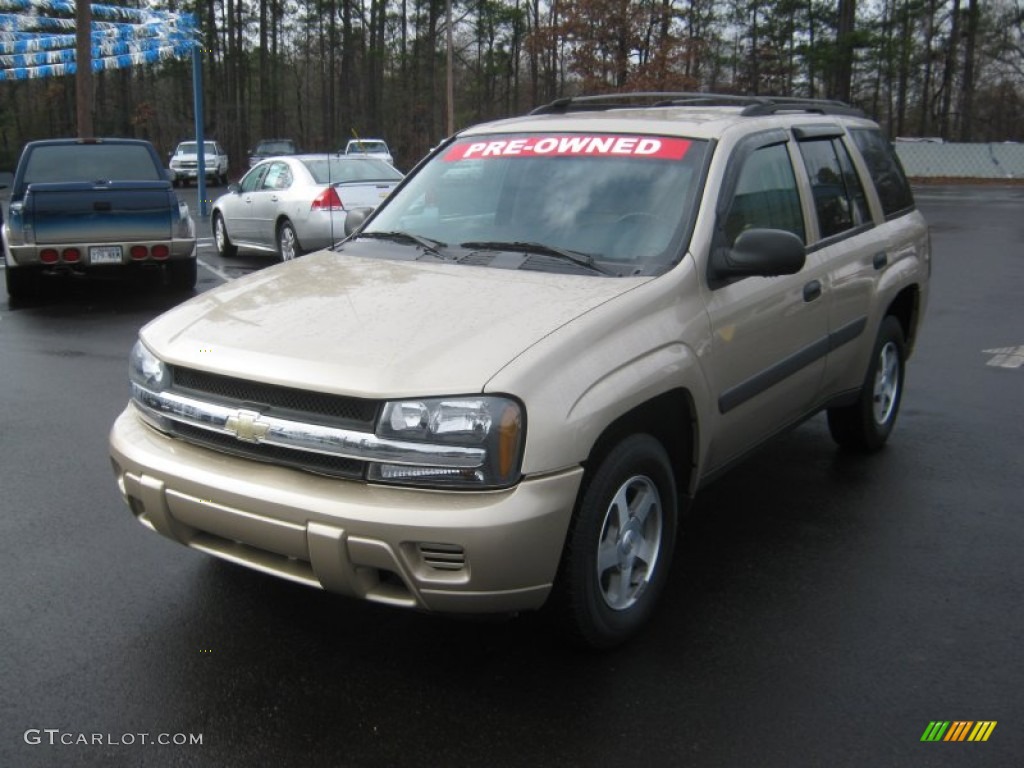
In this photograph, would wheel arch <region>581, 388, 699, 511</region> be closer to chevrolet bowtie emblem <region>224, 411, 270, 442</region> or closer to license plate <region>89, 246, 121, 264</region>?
chevrolet bowtie emblem <region>224, 411, 270, 442</region>

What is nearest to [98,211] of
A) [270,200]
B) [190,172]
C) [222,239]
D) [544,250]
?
[270,200]

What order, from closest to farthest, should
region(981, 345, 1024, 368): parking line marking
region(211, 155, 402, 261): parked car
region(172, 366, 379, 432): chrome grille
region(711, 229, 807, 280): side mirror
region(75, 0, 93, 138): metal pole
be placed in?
region(172, 366, 379, 432): chrome grille < region(711, 229, 807, 280): side mirror < region(981, 345, 1024, 368): parking line marking < region(211, 155, 402, 261): parked car < region(75, 0, 93, 138): metal pole

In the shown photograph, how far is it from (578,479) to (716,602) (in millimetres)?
1155

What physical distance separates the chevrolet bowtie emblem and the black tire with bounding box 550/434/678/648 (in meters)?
1.01

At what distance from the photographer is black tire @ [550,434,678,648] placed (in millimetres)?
3223

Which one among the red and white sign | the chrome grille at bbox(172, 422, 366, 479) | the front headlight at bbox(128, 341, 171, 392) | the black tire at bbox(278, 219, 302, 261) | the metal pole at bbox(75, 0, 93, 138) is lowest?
the black tire at bbox(278, 219, 302, 261)

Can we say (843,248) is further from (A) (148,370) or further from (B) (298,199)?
(B) (298,199)

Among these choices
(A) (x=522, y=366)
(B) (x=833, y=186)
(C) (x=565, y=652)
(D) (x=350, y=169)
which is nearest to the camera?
(A) (x=522, y=366)

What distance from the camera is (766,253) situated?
3768 mm

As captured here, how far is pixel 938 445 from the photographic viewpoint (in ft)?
19.5

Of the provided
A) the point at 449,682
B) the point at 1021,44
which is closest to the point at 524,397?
the point at 449,682

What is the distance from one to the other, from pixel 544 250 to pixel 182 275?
8810mm

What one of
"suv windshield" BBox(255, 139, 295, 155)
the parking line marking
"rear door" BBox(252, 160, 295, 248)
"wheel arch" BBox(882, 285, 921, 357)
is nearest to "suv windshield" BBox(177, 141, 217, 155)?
"suv windshield" BBox(255, 139, 295, 155)

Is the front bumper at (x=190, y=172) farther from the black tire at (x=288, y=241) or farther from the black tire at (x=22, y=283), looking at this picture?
the black tire at (x=22, y=283)
